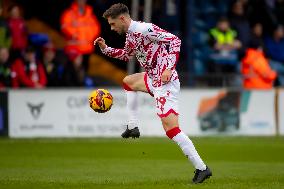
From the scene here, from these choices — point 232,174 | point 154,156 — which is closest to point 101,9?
point 154,156

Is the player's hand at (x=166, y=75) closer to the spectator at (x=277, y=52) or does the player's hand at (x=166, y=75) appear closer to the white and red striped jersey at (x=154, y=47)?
the white and red striped jersey at (x=154, y=47)

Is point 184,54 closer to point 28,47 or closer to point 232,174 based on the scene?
point 28,47

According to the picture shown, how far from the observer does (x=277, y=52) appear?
2420 cm

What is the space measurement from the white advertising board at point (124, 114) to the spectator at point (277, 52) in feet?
9.96

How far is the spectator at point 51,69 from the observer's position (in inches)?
829

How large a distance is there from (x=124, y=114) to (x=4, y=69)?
313 cm

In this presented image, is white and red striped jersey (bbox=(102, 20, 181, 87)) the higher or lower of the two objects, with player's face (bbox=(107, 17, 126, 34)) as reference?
lower

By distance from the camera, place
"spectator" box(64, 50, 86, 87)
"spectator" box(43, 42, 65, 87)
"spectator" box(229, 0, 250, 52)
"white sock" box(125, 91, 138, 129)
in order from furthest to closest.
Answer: "spectator" box(229, 0, 250, 52)
"spectator" box(64, 50, 86, 87)
"spectator" box(43, 42, 65, 87)
"white sock" box(125, 91, 138, 129)

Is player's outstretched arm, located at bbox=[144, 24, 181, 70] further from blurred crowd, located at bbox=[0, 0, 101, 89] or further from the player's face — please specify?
blurred crowd, located at bbox=[0, 0, 101, 89]

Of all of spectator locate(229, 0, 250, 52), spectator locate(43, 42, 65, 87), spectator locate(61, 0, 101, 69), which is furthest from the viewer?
spectator locate(229, 0, 250, 52)

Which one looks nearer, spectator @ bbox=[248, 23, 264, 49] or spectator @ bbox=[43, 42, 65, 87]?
spectator @ bbox=[43, 42, 65, 87]

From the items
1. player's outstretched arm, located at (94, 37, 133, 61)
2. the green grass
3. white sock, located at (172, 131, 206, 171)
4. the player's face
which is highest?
the player's face

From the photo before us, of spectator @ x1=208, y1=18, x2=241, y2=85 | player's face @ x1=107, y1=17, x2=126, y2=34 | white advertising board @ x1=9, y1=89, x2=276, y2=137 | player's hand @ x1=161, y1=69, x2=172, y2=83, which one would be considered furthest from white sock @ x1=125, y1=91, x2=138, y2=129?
spectator @ x1=208, y1=18, x2=241, y2=85

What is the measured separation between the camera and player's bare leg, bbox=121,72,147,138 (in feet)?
38.4
